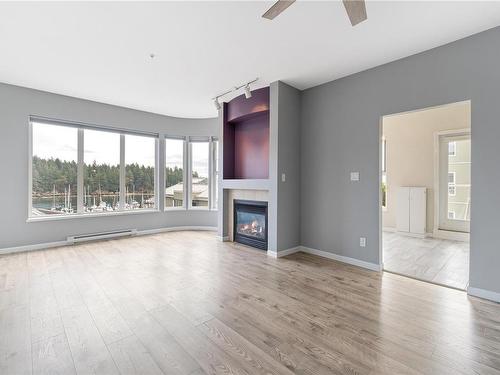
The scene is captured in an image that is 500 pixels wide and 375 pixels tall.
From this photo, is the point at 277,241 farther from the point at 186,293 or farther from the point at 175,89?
the point at 175,89

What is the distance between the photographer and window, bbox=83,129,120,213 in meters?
5.00

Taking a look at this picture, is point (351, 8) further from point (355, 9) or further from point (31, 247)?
point (31, 247)

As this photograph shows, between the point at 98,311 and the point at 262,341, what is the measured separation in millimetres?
1591

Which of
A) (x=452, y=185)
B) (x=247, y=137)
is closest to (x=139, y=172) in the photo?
(x=247, y=137)

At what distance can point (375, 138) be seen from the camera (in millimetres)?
3441

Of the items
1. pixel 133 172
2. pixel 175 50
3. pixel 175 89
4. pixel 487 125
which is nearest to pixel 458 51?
pixel 487 125

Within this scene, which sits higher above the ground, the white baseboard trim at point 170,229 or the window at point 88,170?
the window at point 88,170

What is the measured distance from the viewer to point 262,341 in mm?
1864

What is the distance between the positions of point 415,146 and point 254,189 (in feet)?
13.1

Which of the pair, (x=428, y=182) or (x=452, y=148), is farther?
(x=428, y=182)

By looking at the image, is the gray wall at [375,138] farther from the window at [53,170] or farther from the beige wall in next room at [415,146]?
the window at [53,170]

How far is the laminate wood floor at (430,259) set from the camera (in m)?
3.09

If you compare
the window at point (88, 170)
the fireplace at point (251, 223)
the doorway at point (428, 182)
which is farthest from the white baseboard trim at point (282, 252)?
the window at point (88, 170)

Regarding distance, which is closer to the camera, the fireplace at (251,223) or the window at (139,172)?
the fireplace at (251,223)
